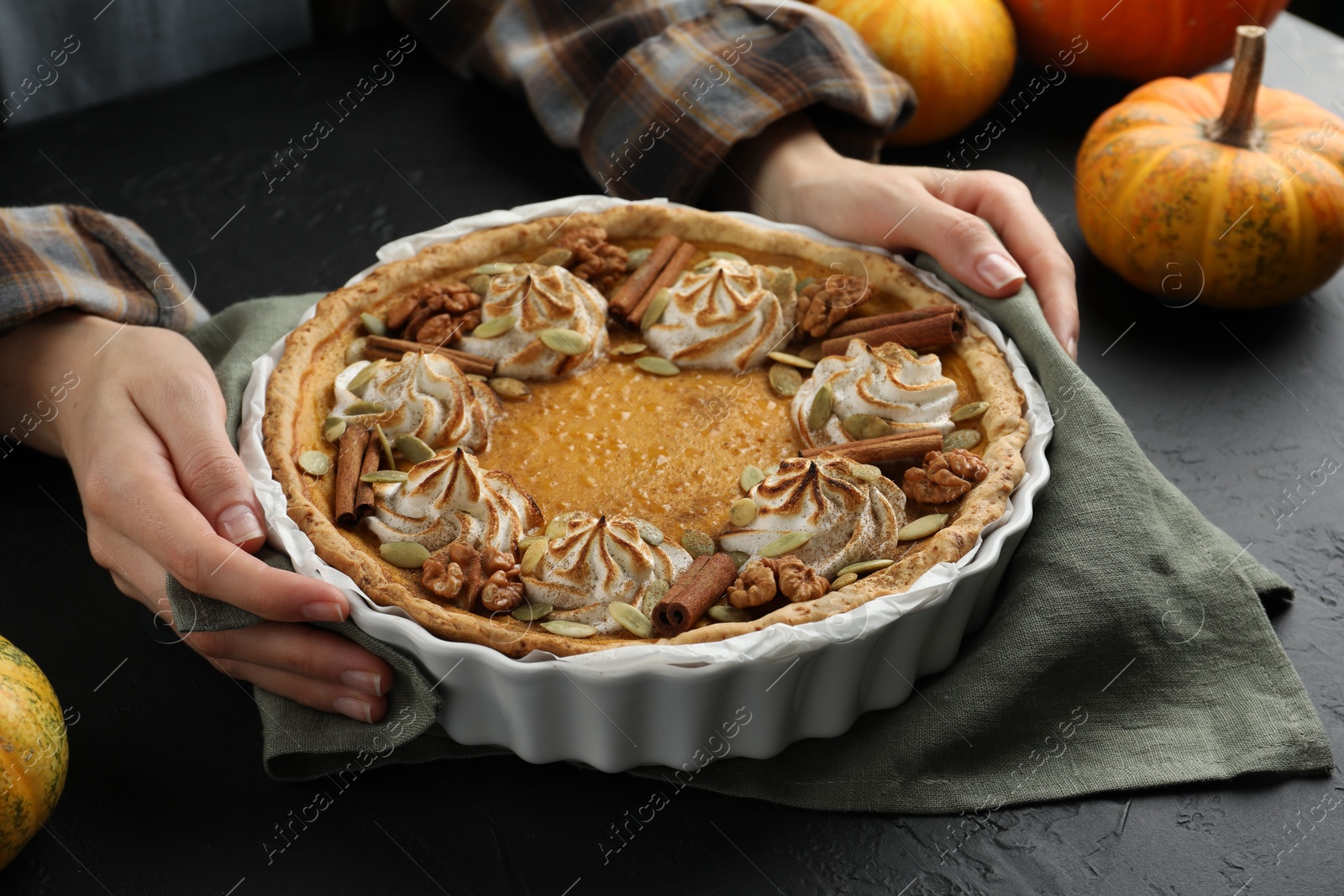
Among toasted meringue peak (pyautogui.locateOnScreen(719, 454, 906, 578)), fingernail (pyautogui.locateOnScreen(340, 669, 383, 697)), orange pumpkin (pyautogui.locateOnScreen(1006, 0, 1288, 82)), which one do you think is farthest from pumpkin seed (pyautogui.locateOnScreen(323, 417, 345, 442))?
orange pumpkin (pyautogui.locateOnScreen(1006, 0, 1288, 82))

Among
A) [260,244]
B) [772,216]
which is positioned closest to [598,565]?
[772,216]

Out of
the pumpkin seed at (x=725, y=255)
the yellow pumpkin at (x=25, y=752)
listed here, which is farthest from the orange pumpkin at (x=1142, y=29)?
the yellow pumpkin at (x=25, y=752)

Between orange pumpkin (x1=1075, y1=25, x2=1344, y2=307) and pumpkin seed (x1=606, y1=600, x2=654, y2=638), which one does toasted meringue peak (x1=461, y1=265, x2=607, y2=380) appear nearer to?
pumpkin seed (x1=606, y1=600, x2=654, y2=638)

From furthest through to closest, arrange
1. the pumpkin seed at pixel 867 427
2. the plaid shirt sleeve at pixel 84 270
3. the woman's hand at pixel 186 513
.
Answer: the plaid shirt sleeve at pixel 84 270 < the pumpkin seed at pixel 867 427 < the woman's hand at pixel 186 513

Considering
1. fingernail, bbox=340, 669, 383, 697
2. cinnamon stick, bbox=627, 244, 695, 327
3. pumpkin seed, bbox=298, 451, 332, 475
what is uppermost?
pumpkin seed, bbox=298, 451, 332, 475

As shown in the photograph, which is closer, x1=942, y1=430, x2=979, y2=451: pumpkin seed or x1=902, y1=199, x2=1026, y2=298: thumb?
x1=942, y1=430, x2=979, y2=451: pumpkin seed

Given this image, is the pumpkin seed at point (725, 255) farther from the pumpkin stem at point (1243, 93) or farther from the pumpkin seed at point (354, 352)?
the pumpkin stem at point (1243, 93)
